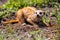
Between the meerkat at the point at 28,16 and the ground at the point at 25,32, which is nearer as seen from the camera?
the ground at the point at 25,32

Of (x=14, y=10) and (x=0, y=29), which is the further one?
(x=14, y=10)

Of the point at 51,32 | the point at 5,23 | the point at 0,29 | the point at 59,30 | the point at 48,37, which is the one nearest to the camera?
the point at 59,30

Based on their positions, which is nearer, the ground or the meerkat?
the ground

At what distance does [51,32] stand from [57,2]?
2924 mm

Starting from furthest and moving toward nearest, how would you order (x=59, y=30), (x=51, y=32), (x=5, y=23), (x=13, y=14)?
(x=13, y=14) → (x=5, y=23) → (x=51, y=32) → (x=59, y=30)

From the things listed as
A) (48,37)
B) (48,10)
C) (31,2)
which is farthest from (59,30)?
(31,2)

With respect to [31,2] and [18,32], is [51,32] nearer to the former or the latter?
[18,32]

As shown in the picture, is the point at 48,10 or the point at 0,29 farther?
the point at 48,10

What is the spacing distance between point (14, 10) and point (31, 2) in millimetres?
811

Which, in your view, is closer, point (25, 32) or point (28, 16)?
point (25, 32)

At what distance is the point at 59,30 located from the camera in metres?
5.03

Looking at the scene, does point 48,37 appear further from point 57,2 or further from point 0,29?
point 57,2

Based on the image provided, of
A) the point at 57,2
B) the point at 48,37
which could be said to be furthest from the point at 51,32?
the point at 57,2

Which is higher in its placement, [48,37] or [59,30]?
[59,30]
